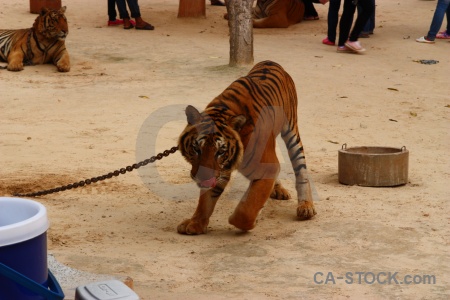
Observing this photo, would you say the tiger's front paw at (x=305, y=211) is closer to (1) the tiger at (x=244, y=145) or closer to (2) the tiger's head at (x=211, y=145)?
(1) the tiger at (x=244, y=145)

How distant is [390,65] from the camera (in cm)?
998

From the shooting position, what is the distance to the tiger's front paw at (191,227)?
4637mm

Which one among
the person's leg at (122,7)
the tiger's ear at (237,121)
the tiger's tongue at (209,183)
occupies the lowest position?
the person's leg at (122,7)

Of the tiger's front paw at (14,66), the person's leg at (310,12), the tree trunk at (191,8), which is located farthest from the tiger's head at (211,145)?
the person's leg at (310,12)

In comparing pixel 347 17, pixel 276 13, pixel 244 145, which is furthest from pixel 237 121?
pixel 276 13

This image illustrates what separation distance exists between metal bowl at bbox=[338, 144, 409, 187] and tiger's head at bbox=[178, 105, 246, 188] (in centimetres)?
150

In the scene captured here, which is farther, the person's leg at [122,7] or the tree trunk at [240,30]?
the person's leg at [122,7]

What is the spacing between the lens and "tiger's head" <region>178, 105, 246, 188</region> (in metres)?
4.27

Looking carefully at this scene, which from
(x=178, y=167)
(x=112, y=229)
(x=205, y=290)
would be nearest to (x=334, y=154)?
(x=178, y=167)

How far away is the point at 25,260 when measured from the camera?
82.2 inches

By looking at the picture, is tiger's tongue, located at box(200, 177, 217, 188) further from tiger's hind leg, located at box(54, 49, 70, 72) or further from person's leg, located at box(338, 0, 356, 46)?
person's leg, located at box(338, 0, 356, 46)

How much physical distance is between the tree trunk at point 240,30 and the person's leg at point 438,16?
3087mm

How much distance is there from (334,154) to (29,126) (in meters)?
A: 2.63

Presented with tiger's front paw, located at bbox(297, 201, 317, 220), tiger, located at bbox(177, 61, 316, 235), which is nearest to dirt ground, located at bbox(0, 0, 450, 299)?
tiger's front paw, located at bbox(297, 201, 317, 220)
